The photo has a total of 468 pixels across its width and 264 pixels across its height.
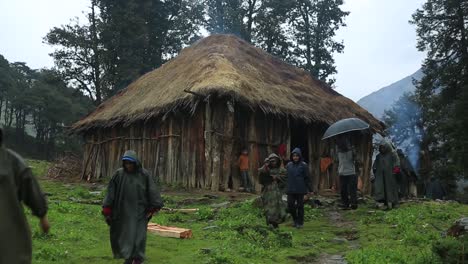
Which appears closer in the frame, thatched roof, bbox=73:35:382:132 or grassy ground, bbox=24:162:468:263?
grassy ground, bbox=24:162:468:263

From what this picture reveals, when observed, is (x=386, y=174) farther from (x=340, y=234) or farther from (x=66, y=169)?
(x=66, y=169)

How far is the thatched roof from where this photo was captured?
49.2 feet

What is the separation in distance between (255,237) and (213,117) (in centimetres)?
721

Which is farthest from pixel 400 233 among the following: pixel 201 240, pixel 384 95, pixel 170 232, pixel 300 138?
pixel 384 95

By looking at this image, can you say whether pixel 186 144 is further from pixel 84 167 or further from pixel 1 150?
pixel 1 150

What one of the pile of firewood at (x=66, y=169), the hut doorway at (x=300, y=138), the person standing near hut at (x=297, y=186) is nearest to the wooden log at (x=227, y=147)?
the hut doorway at (x=300, y=138)

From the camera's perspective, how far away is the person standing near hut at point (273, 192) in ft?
29.9

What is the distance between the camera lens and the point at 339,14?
3416 centimetres

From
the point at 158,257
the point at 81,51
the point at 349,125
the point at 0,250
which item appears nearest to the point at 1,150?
the point at 0,250

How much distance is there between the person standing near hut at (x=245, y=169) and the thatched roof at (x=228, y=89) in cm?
147

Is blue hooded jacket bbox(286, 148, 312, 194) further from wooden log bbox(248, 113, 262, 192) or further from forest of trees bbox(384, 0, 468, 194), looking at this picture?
forest of trees bbox(384, 0, 468, 194)

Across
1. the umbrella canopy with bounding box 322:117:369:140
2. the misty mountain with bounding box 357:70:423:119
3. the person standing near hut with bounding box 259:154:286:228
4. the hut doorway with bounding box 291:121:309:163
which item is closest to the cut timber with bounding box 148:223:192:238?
the person standing near hut with bounding box 259:154:286:228

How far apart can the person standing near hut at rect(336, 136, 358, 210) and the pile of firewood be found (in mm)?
14775

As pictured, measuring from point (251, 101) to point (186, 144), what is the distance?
2587mm
